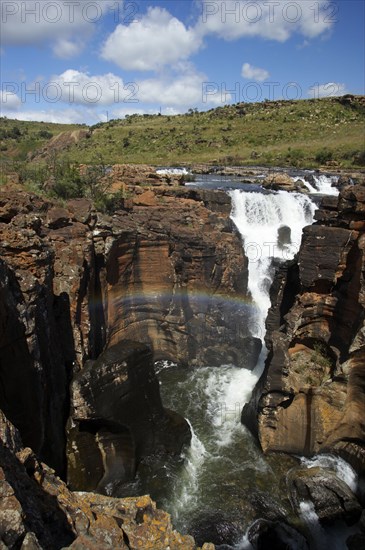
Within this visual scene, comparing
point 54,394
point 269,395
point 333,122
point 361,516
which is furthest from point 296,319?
point 333,122

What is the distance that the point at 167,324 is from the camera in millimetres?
18188

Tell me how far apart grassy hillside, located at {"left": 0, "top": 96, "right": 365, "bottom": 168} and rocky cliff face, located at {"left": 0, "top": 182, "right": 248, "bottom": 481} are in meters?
29.9

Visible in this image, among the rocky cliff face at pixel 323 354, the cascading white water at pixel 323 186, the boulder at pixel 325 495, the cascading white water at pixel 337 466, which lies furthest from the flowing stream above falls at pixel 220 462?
the cascading white water at pixel 323 186

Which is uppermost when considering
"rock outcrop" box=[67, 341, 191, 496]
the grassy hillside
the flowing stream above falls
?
the grassy hillside

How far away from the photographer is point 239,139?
2313 inches

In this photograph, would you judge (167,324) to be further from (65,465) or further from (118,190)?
(65,465)

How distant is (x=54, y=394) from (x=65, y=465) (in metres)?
1.83

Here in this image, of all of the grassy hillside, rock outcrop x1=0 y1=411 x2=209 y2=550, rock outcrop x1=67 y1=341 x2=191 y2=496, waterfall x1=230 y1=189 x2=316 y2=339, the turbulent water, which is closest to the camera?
rock outcrop x1=0 y1=411 x2=209 y2=550

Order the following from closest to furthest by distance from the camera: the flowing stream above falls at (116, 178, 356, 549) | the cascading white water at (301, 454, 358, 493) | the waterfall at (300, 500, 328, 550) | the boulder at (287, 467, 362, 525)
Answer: the waterfall at (300, 500, 328, 550), the boulder at (287, 467, 362, 525), the flowing stream above falls at (116, 178, 356, 549), the cascading white water at (301, 454, 358, 493)

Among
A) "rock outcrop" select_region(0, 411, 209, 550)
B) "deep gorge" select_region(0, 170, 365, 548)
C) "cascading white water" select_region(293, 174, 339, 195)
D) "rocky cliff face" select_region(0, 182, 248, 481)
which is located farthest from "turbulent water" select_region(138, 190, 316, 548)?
"cascading white water" select_region(293, 174, 339, 195)

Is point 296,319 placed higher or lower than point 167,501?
higher

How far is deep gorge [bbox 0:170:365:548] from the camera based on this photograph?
913 centimetres

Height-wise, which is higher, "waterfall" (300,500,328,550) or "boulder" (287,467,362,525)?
"boulder" (287,467,362,525)

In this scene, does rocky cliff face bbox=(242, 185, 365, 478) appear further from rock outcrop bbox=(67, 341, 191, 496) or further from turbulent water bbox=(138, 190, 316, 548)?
rock outcrop bbox=(67, 341, 191, 496)
